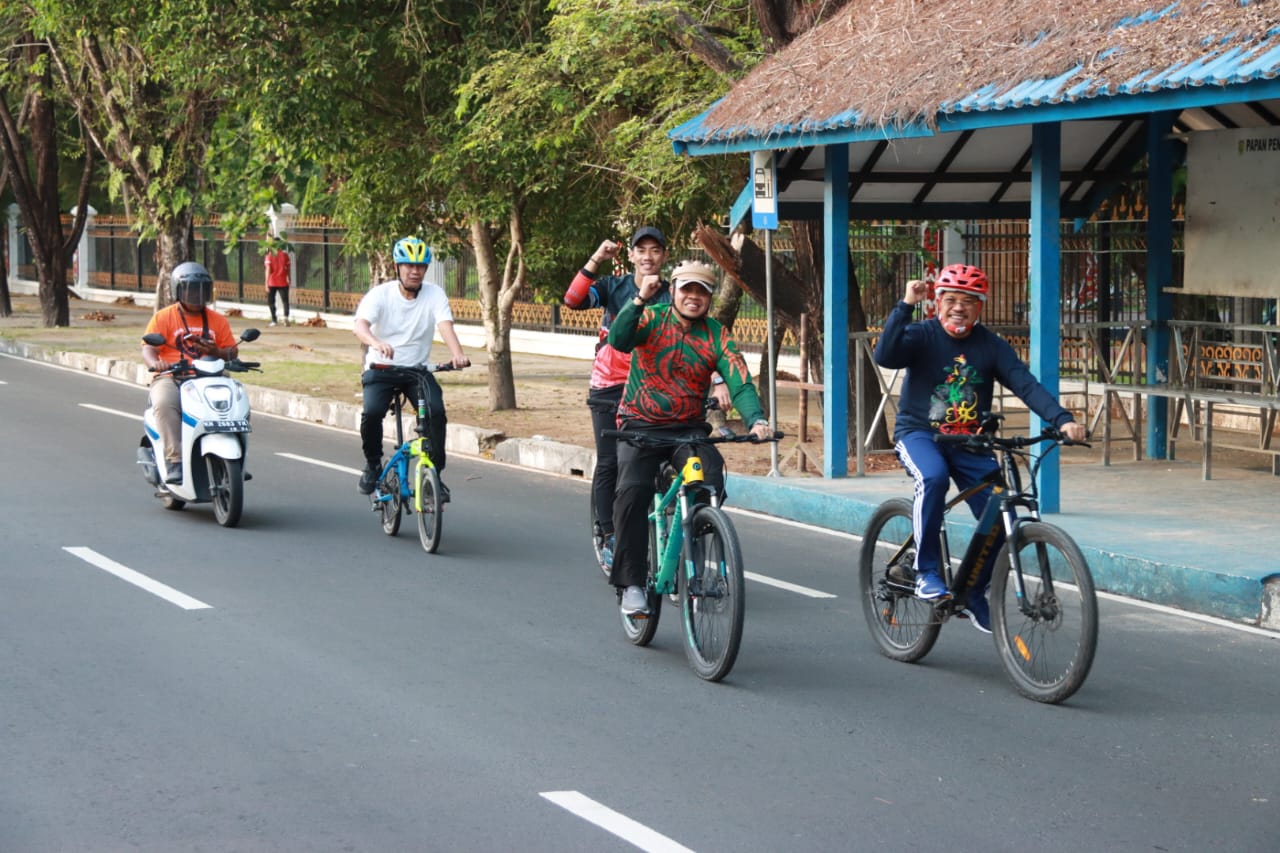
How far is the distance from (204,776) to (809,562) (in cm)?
520

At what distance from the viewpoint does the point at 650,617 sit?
7.61m

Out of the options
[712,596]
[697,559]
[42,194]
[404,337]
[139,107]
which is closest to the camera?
[712,596]

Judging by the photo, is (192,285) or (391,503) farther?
(192,285)

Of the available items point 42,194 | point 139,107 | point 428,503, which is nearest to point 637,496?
point 428,503

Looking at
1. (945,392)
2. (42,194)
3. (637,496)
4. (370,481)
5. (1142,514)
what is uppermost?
(42,194)

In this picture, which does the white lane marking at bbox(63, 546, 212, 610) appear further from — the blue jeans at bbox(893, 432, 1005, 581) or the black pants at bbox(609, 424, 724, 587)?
the blue jeans at bbox(893, 432, 1005, 581)

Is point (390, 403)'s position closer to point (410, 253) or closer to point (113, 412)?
point (410, 253)

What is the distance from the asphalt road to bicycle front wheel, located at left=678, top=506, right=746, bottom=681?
0.12 m

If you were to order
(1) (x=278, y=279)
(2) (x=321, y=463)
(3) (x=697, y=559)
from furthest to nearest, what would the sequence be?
(1) (x=278, y=279), (2) (x=321, y=463), (3) (x=697, y=559)

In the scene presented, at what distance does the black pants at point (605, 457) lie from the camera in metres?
8.79

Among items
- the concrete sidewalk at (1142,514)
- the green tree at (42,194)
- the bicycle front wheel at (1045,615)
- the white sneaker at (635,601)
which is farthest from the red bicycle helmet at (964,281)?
the green tree at (42,194)

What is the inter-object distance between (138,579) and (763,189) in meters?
5.65

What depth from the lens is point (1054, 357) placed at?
36.3 feet

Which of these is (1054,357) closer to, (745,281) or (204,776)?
(745,281)
